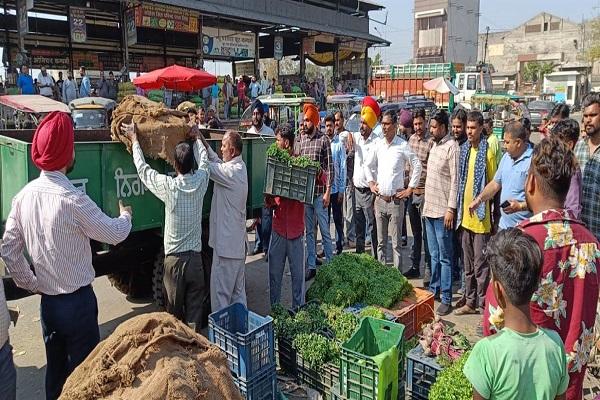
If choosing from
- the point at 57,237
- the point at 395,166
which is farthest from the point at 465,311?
the point at 57,237

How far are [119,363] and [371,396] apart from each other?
6.01ft

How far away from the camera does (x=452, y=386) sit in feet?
9.80

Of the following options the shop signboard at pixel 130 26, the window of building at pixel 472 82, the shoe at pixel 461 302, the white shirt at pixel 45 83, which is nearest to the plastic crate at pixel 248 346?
the shoe at pixel 461 302

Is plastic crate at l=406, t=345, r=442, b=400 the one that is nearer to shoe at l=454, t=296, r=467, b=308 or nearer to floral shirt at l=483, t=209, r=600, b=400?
floral shirt at l=483, t=209, r=600, b=400

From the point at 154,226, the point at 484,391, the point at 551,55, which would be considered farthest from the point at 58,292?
the point at 551,55

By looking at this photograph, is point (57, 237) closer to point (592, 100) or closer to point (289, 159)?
point (289, 159)

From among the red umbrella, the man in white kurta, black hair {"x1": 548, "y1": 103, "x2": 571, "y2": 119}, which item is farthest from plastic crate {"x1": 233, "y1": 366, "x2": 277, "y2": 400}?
the red umbrella

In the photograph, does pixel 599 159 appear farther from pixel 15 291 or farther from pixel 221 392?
pixel 15 291

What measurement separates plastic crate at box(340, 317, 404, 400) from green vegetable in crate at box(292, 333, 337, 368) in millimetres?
239

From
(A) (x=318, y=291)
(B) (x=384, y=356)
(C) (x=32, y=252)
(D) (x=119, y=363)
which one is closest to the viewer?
(D) (x=119, y=363)

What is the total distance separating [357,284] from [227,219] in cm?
138

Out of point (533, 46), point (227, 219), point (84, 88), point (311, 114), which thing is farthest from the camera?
point (533, 46)

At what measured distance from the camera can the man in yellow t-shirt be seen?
16.5 feet

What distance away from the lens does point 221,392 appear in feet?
6.25
